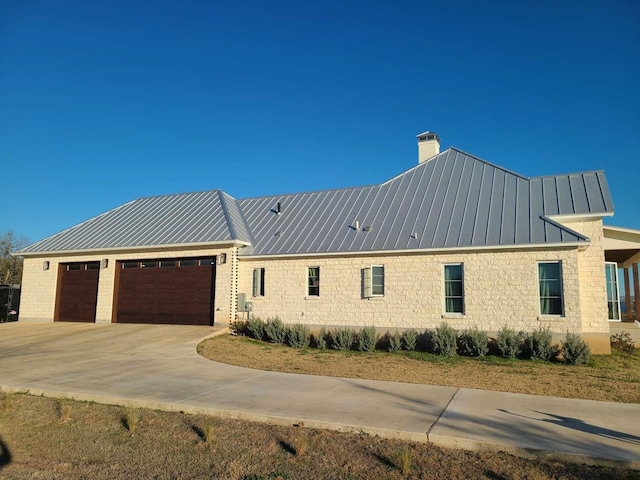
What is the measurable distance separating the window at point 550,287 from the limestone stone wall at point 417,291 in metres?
0.20

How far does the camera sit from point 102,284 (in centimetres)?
2166

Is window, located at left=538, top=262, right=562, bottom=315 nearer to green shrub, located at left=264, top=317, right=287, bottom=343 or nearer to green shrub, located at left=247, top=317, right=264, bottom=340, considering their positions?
green shrub, located at left=264, top=317, right=287, bottom=343

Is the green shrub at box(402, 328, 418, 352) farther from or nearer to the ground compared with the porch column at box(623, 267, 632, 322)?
nearer to the ground

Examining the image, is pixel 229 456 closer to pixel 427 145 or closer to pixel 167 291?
pixel 167 291

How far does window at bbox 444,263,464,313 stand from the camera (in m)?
16.1

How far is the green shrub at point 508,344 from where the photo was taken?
1420cm

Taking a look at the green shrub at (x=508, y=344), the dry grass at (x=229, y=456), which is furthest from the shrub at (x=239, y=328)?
the dry grass at (x=229, y=456)

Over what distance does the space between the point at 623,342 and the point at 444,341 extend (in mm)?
6430

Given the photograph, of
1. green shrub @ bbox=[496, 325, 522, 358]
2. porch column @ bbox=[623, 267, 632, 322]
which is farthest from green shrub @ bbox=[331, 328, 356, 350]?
porch column @ bbox=[623, 267, 632, 322]

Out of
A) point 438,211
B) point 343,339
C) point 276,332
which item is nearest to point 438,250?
point 438,211

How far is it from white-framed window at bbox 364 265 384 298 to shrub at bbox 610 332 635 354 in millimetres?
8138

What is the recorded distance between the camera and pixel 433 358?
1425cm

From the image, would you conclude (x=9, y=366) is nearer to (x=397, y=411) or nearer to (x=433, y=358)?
(x=397, y=411)

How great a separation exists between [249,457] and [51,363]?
9.30 m
